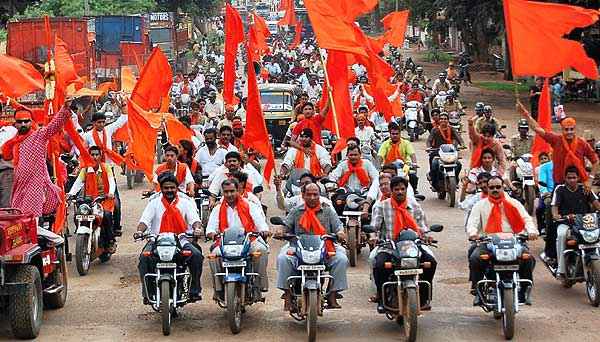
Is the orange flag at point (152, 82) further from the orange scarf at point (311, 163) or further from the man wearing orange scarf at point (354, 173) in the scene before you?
the man wearing orange scarf at point (354, 173)

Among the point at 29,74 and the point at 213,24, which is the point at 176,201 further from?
the point at 213,24

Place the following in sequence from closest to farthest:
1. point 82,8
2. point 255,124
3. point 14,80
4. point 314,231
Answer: point 314,231, point 255,124, point 14,80, point 82,8

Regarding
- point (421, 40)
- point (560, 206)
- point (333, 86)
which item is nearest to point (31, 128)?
point (333, 86)

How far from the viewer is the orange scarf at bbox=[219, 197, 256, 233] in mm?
11352

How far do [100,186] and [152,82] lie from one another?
3.08 meters

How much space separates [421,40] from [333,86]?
2925 inches

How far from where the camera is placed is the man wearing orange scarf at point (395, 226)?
10.5 meters

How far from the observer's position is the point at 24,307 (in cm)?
1032

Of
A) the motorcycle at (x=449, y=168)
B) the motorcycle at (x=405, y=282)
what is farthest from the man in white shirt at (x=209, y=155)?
the motorcycle at (x=405, y=282)

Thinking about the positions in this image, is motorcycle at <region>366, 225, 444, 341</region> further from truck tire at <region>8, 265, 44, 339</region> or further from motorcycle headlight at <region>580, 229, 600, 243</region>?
truck tire at <region>8, 265, 44, 339</region>

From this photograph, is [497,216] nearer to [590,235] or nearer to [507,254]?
[507,254]

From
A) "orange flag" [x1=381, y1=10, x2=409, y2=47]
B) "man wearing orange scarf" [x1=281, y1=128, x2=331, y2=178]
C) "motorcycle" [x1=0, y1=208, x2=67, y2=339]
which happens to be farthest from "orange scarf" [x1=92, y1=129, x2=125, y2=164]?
"orange flag" [x1=381, y1=10, x2=409, y2=47]

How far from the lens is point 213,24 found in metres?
112

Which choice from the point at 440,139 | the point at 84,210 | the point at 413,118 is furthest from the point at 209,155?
the point at 413,118
